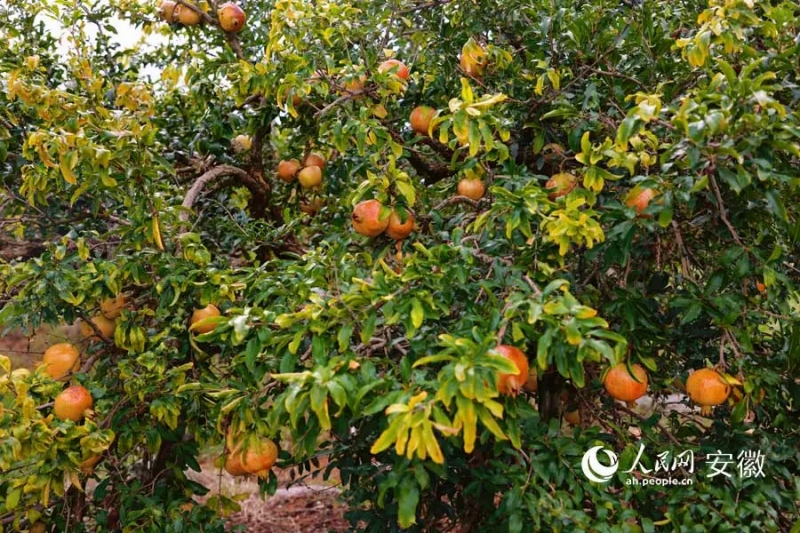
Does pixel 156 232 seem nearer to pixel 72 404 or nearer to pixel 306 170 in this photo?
pixel 72 404

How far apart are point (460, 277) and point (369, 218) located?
58 centimetres

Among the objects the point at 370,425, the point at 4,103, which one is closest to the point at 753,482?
the point at 370,425

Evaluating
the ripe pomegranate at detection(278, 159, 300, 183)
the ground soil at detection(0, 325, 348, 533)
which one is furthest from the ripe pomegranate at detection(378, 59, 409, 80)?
the ground soil at detection(0, 325, 348, 533)

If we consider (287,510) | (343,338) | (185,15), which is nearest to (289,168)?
(185,15)

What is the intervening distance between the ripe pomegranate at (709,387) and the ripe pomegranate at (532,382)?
0.53 m

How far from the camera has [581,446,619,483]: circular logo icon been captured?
2180 mm

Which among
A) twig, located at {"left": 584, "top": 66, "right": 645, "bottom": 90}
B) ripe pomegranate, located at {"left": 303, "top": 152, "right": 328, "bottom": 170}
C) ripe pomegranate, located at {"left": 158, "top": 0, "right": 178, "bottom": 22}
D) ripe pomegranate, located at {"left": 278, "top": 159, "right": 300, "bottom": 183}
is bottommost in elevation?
ripe pomegranate, located at {"left": 278, "top": 159, "right": 300, "bottom": 183}

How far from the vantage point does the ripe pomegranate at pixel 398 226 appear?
94.3 inches

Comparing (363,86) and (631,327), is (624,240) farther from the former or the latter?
(363,86)

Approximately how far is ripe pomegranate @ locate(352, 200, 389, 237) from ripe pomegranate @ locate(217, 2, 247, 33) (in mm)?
1363

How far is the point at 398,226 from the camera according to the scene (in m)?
2.42

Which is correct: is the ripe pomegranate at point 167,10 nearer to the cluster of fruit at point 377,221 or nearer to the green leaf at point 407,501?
the cluster of fruit at point 377,221

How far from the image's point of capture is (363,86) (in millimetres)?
Answer: 2645

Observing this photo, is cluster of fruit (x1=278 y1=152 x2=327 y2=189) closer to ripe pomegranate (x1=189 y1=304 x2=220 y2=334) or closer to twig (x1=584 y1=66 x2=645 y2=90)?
ripe pomegranate (x1=189 y1=304 x2=220 y2=334)
